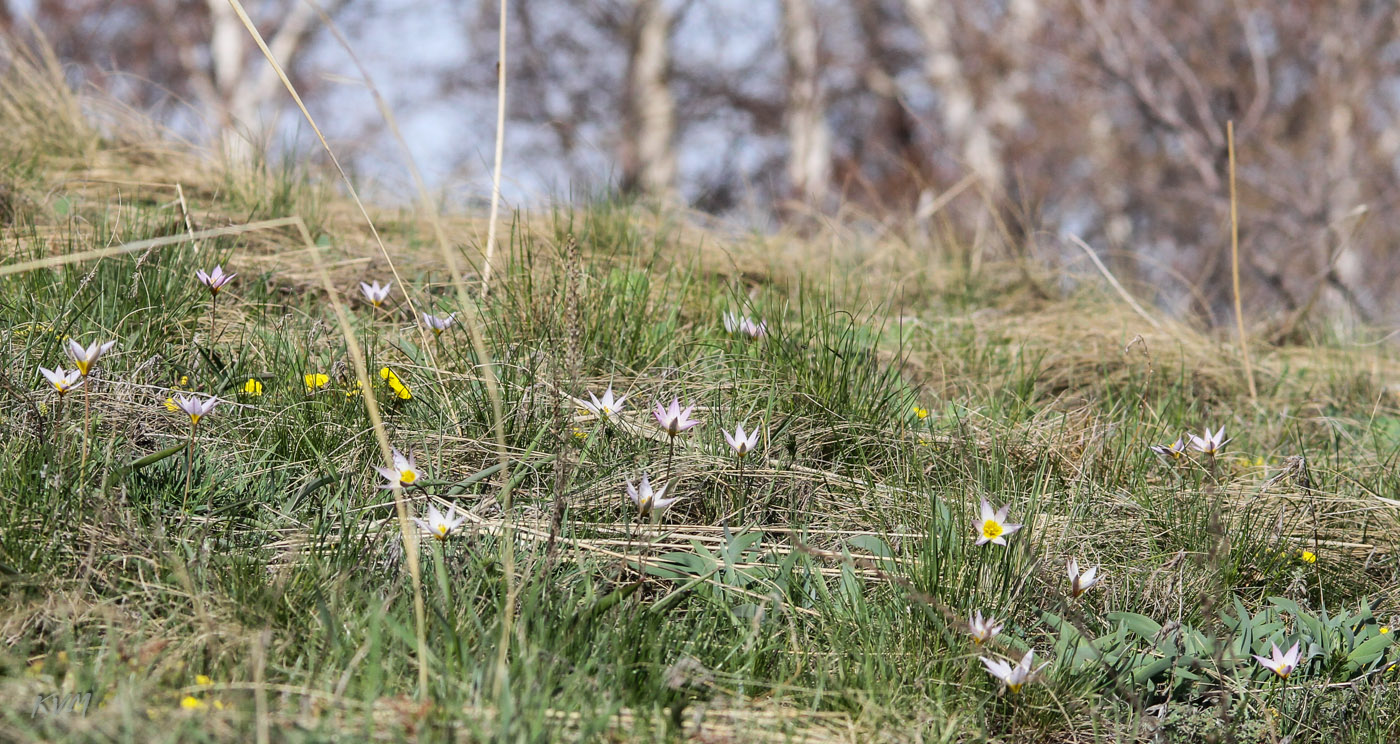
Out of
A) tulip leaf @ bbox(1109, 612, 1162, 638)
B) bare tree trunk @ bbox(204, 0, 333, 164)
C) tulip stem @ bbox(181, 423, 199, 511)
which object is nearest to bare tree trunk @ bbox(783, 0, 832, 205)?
bare tree trunk @ bbox(204, 0, 333, 164)

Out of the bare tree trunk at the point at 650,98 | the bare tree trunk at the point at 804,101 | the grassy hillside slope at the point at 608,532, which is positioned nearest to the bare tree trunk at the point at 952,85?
the bare tree trunk at the point at 804,101

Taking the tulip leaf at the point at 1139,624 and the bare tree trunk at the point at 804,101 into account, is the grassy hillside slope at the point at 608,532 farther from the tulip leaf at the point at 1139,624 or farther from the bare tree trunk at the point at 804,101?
the bare tree trunk at the point at 804,101

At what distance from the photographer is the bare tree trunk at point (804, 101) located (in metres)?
11.9

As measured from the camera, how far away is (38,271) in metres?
2.31

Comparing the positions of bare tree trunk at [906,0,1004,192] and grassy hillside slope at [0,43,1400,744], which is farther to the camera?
bare tree trunk at [906,0,1004,192]

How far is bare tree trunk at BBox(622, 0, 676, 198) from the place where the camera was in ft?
41.9

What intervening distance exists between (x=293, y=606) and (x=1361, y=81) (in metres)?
10.4

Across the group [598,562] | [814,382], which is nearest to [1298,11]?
[814,382]

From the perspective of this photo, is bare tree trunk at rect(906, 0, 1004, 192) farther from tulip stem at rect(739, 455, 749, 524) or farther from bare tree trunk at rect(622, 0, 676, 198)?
tulip stem at rect(739, 455, 749, 524)

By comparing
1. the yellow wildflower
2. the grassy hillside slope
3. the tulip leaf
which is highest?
the yellow wildflower

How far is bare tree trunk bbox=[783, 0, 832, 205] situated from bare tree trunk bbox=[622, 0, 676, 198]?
1702mm

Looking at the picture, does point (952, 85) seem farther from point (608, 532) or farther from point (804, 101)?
point (608, 532)

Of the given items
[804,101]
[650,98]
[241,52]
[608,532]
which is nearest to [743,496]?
[608,532]

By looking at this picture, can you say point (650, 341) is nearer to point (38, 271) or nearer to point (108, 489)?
point (108, 489)
